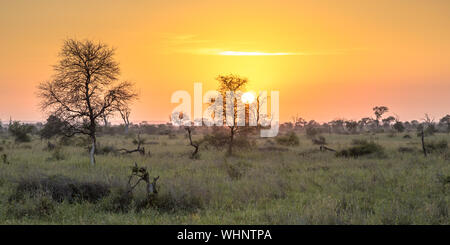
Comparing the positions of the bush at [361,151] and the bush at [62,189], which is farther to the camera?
the bush at [361,151]

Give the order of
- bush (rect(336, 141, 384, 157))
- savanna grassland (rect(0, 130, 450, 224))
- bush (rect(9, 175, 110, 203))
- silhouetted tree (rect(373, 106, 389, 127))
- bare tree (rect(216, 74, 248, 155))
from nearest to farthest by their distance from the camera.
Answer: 1. savanna grassland (rect(0, 130, 450, 224))
2. bush (rect(9, 175, 110, 203))
3. bush (rect(336, 141, 384, 157))
4. bare tree (rect(216, 74, 248, 155))
5. silhouetted tree (rect(373, 106, 389, 127))

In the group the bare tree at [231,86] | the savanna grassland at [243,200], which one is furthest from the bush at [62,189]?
the bare tree at [231,86]

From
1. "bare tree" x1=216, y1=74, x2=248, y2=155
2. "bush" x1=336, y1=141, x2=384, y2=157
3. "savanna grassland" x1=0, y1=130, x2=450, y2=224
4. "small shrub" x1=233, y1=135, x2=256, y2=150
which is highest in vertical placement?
"bare tree" x1=216, y1=74, x2=248, y2=155

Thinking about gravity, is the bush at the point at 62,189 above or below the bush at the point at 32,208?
above

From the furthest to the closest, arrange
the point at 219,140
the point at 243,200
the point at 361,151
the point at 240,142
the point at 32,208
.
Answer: the point at 219,140
the point at 240,142
the point at 361,151
the point at 243,200
the point at 32,208

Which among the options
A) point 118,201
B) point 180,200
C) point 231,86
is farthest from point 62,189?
point 231,86

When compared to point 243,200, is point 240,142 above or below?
above

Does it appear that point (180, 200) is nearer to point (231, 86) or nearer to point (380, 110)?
point (231, 86)

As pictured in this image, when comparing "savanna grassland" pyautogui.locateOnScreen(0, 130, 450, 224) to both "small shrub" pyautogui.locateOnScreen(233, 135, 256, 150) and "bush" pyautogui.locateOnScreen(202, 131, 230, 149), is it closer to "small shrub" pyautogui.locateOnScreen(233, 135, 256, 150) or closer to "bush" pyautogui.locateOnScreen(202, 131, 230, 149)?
"small shrub" pyautogui.locateOnScreen(233, 135, 256, 150)

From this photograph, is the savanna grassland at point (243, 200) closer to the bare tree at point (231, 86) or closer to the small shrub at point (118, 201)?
the small shrub at point (118, 201)

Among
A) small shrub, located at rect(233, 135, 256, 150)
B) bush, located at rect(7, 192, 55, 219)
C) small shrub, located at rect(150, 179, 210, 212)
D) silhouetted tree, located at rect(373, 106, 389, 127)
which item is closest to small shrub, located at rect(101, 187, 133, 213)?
small shrub, located at rect(150, 179, 210, 212)

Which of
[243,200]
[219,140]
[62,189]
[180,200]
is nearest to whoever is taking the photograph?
[180,200]
